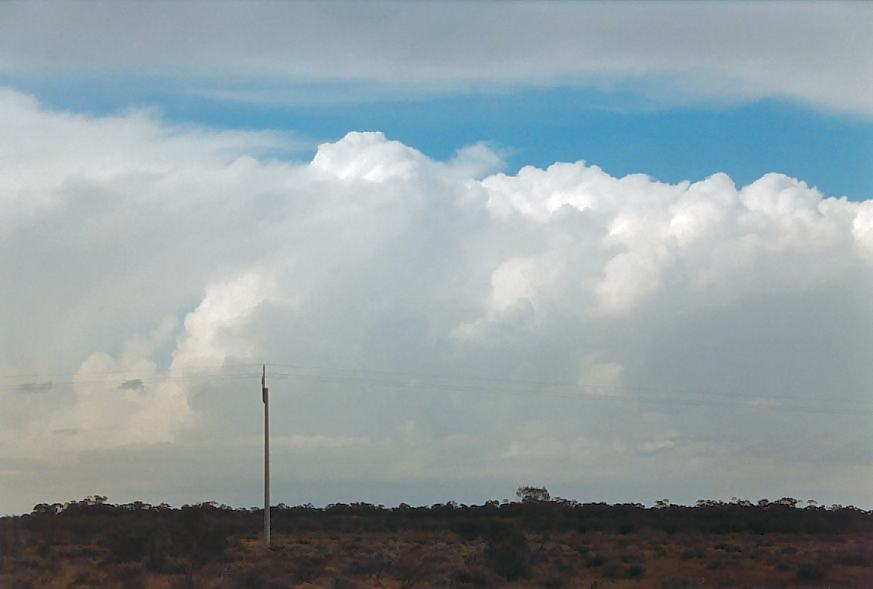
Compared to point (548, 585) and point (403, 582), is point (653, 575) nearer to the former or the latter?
point (548, 585)

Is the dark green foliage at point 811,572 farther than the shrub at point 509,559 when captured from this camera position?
No

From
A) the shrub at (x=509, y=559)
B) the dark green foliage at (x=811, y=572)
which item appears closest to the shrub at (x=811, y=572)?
the dark green foliage at (x=811, y=572)

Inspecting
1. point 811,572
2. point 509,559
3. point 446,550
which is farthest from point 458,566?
point 811,572

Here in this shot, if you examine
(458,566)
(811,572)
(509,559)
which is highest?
(509,559)

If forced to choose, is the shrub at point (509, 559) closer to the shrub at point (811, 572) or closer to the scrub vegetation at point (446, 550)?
the scrub vegetation at point (446, 550)

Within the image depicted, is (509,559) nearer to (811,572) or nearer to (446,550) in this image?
(446,550)

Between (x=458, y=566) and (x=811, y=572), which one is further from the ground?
(x=458, y=566)

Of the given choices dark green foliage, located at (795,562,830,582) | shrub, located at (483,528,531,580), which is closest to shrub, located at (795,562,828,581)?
dark green foliage, located at (795,562,830,582)

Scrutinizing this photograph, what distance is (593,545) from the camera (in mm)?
63688

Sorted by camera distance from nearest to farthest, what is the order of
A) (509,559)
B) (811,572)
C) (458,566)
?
(811,572), (458,566), (509,559)

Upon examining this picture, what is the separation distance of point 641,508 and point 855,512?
19408mm

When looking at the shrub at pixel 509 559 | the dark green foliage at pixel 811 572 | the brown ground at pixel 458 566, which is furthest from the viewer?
the shrub at pixel 509 559

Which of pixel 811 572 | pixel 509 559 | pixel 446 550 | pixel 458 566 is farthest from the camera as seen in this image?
pixel 446 550

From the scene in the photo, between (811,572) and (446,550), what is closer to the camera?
(811,572)
